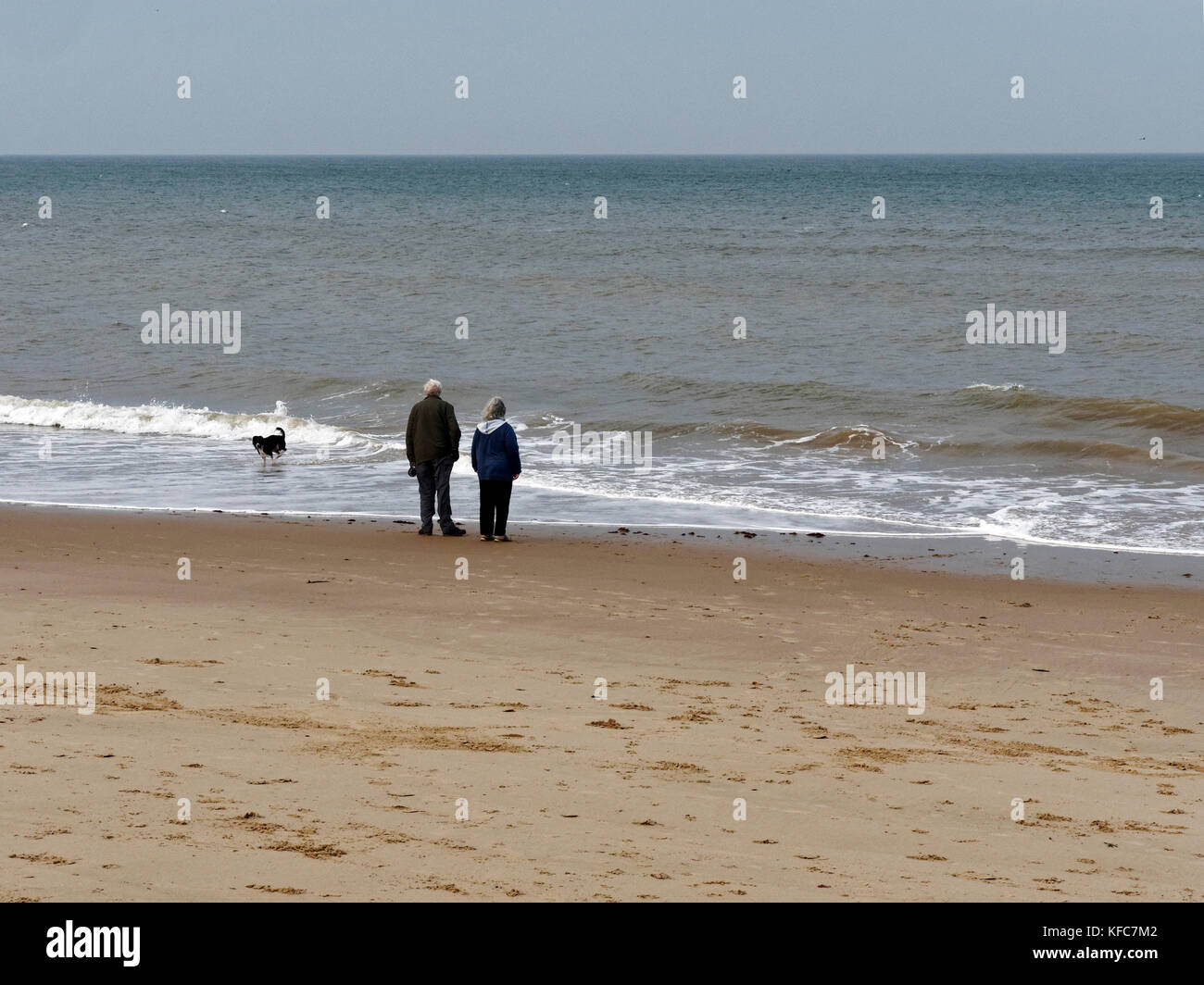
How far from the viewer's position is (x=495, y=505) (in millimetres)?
12742

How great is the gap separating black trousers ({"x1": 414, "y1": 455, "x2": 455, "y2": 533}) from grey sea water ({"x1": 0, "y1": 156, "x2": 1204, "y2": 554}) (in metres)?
1.14

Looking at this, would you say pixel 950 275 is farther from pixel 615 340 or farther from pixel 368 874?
pixel 368 874

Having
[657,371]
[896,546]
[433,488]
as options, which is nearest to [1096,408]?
[657,371]

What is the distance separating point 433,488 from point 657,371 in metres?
11.9

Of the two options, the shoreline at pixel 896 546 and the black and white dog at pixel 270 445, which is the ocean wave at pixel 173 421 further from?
the shoreline at pixel 896 546

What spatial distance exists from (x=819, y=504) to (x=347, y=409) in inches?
384

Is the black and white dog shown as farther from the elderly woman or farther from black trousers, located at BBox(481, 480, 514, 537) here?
black trousers, located at BBox(481, 480, 514, 537)

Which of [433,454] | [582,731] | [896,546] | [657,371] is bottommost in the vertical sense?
[582,731]

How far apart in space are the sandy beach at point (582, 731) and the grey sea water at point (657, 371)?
10.0ft

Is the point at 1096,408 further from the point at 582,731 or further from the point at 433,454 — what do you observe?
the point at 582,731

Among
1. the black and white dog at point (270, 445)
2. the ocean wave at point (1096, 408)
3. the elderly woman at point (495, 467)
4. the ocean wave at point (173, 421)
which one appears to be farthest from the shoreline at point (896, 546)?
the ocean wave at point (1096, 408)

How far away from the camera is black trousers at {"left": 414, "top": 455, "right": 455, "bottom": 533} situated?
1297 cm
